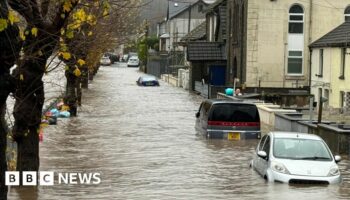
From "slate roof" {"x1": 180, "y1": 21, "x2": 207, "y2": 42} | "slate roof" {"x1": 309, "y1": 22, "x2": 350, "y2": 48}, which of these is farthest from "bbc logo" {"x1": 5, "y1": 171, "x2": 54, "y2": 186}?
"slate roof" {"x1": 180, "y1": 21, "x2": 207, "y2": 42}

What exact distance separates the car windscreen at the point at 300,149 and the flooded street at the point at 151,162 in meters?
0.81

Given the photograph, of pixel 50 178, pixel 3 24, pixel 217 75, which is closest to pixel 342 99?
pixel 217 75

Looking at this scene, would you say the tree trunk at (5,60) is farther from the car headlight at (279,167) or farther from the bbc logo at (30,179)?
the car headlight at (279,167)

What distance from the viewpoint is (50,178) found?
55.5ft

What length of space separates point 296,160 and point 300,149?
0.70 meters

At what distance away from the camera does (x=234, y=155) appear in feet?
79.3

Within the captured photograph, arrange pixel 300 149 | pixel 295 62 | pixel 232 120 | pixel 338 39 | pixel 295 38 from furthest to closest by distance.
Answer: pixel 295 62 < pixel 295 38 < pixel 338 39 < pixel 232 120 < pixel 300 149

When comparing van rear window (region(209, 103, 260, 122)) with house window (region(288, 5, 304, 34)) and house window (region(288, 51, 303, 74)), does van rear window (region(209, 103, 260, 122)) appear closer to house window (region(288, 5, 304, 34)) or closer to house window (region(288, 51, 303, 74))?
house window (region(288, 51, 303, 74))

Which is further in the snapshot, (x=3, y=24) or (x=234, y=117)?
(x=234, y=117)

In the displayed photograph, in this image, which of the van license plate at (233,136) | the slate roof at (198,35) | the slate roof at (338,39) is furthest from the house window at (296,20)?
the van license plate at (233,136)

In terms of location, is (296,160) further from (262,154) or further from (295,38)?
(295,38)

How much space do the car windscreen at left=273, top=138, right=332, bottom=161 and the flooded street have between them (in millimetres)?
811

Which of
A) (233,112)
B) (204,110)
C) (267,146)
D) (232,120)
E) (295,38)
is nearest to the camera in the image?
(267,146)

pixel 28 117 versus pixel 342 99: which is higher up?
pixel 28 117
